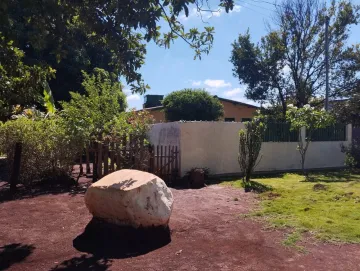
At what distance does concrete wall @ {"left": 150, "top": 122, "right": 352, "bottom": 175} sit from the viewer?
41.6 ft

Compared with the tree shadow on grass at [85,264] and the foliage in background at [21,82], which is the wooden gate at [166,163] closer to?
the foliage in background at [21,82]

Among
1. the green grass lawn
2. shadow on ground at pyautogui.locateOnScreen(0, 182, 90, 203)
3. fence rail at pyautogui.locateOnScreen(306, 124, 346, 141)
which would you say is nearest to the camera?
the green grass lawn

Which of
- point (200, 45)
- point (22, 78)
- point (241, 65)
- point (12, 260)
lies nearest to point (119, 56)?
point (200, 45)

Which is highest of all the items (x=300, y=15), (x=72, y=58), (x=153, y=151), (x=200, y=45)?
(x=300, y=15)

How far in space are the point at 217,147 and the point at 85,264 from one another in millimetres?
9074

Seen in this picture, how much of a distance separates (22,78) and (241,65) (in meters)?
18.3

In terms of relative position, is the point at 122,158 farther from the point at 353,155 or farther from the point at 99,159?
the point at 353,155

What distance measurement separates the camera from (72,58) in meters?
20.6

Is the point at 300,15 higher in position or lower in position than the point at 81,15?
higher

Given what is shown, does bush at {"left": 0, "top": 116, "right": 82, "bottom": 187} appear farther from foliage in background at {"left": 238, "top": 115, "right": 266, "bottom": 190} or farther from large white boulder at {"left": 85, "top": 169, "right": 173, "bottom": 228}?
foliage in background at {"left": 238, "top": 115, "right": 266, "bottom": 190}

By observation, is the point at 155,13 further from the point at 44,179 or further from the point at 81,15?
the point at 44,179

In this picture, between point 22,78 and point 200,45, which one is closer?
point 200,45

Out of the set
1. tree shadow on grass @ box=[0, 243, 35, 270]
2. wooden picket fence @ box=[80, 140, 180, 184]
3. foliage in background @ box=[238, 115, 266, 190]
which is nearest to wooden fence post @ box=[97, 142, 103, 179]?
wooden picket fence @ box=[80, 140, 180, 184]

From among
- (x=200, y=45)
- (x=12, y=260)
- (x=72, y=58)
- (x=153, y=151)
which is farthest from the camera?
(x=72, y=58)
